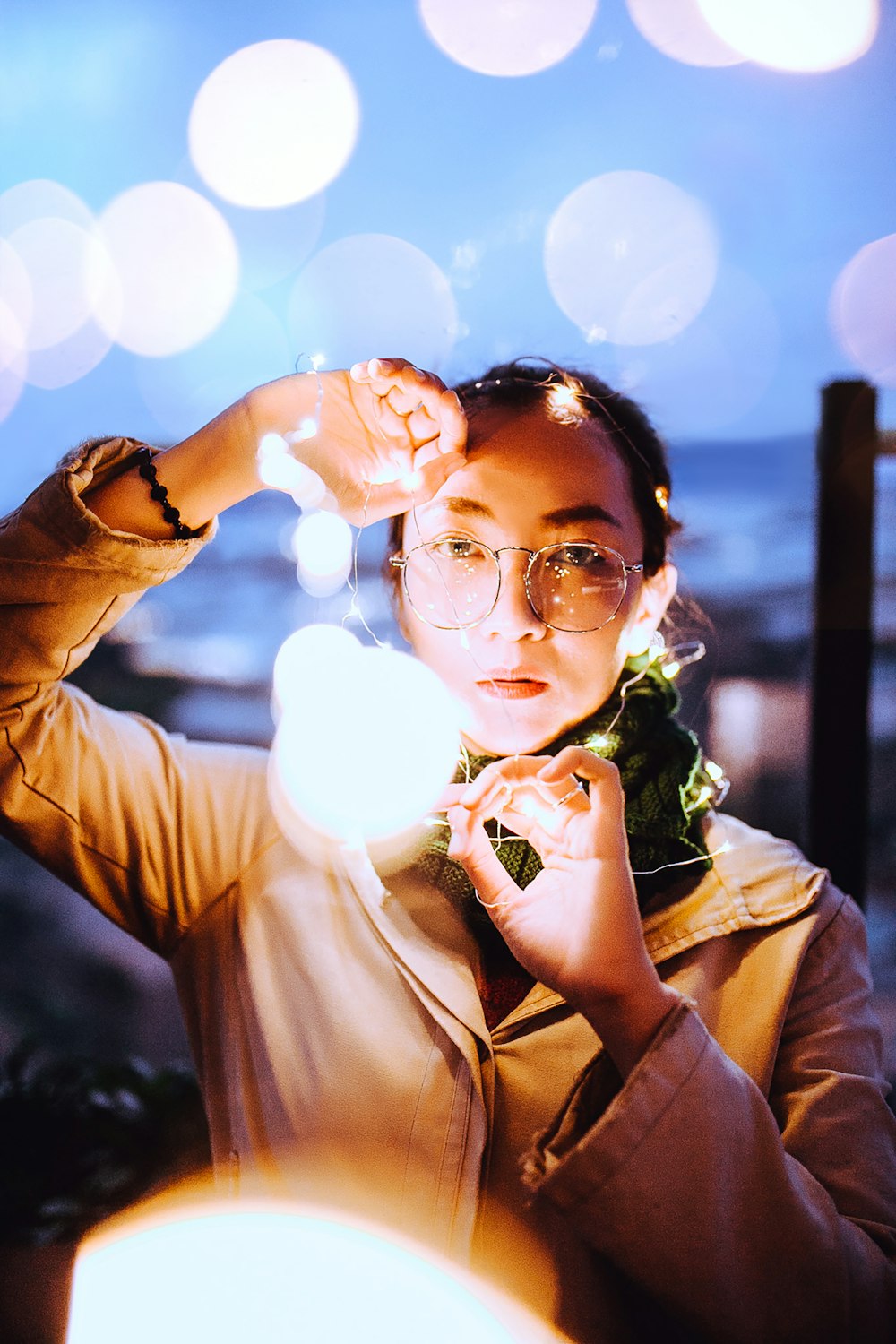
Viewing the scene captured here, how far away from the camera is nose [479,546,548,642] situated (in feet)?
3.59

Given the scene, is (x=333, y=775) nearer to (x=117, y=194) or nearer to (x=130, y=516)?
(x=130, y=516)

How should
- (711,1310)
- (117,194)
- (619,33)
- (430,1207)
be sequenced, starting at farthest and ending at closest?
1. (117,194)
2. (619,33)
3. (430,1207)
4. (711,1310)

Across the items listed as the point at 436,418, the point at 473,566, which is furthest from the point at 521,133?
the point at 473,566

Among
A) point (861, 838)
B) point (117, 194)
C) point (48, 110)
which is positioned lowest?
point (861, 838)

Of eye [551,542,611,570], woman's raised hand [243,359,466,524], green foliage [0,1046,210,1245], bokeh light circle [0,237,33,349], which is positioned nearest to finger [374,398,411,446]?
woman's raised hand [243,359,466,524]

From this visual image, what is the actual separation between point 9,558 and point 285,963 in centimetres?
66

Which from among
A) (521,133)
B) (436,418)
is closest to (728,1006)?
A: (436,418)

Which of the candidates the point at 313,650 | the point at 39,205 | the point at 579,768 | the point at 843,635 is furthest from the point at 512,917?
the point at 39,205

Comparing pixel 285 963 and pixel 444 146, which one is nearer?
pixel 285 963

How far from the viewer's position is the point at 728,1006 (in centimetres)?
113

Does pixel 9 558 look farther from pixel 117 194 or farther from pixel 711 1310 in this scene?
pixel 711 1310

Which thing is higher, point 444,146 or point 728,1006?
point 444,146

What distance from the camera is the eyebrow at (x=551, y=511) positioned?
1093 millimetres

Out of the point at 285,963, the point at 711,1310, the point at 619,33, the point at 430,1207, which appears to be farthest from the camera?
the point at 619,33
